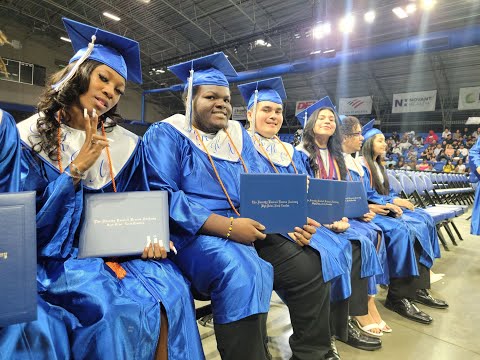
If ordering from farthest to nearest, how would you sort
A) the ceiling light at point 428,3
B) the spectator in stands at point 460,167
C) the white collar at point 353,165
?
1. the spectator in stands at point 460,167
2. the ceiling light at point 428,3
3. the white collar at point 353,165

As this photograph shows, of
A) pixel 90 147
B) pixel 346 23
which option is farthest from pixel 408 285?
pixel 346 23

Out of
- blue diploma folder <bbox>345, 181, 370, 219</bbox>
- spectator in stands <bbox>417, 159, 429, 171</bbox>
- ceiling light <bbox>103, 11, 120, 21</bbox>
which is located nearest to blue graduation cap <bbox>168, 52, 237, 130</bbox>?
blue diploma folder <bbox>345, 181, 370, 219</bbox>

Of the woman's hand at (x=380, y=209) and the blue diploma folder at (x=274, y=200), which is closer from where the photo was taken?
the blue diploma folder at (x=274, y=200)

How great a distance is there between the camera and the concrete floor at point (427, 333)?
205 cm

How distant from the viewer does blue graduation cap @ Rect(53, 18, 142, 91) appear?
1.38m

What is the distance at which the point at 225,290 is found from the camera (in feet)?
4.37

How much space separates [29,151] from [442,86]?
1768 cm

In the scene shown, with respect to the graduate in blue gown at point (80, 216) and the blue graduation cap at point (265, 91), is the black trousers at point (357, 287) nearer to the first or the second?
the blue graduation cap at point (265, 91)

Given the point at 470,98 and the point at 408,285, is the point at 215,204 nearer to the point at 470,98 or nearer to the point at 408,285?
the point at 408,285

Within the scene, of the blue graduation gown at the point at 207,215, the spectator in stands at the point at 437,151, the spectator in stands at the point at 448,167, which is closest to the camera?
the blue graduation gown at the point at 207,215

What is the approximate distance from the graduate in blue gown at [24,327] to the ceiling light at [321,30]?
10883 mm

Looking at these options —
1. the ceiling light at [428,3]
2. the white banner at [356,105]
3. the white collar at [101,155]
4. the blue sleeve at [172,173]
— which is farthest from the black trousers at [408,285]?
the white banner at [356,105]

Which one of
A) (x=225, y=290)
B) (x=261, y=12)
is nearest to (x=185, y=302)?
(x=225, y=290)

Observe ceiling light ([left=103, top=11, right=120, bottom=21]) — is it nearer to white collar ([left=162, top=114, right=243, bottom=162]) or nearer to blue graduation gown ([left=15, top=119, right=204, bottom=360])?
white collar ([left=162, top=114, right=243, bottom=162])
